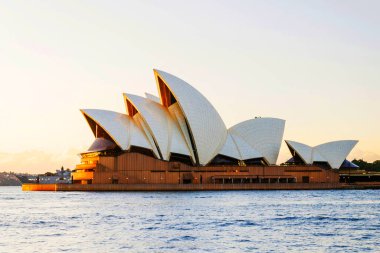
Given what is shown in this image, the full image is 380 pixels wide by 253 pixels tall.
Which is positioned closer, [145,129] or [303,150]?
[145,129]

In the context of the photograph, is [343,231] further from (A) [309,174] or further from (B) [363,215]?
(A) [309,174]

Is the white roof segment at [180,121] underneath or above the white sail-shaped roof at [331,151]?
above

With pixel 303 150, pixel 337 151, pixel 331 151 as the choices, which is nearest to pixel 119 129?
pixel 303 150

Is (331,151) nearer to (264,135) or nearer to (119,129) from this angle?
(264,135)

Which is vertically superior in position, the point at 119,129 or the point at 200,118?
the point at 200,118

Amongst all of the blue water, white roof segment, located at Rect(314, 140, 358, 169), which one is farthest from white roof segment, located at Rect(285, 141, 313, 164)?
the blue water

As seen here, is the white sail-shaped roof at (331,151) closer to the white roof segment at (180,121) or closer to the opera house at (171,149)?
the opera house at (171,149)

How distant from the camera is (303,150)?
110 m

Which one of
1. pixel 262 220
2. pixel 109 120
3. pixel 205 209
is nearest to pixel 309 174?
pixel 109 120

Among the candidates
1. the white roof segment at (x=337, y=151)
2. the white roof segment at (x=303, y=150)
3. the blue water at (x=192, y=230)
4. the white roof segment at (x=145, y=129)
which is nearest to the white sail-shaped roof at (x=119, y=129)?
the white roof segment at (x=145, y=129)

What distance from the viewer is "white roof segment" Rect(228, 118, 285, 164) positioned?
10738cm

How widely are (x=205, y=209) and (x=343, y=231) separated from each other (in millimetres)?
18061

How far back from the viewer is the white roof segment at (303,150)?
110 m

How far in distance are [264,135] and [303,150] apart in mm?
8082
